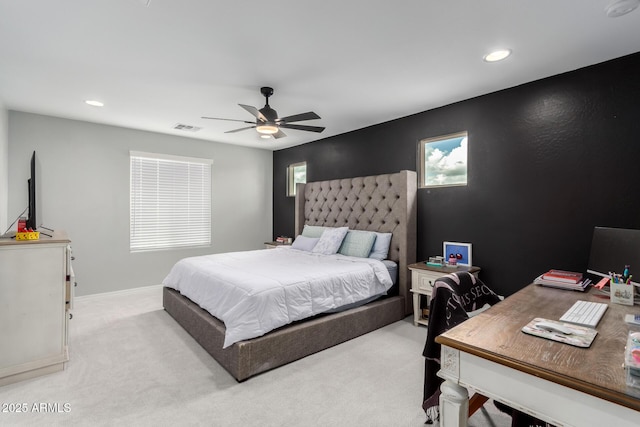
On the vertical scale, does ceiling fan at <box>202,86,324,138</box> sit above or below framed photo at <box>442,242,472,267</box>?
above

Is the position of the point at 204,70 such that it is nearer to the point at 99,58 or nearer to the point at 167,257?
the point at 99,58

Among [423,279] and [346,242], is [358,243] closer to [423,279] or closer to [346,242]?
[346,242]

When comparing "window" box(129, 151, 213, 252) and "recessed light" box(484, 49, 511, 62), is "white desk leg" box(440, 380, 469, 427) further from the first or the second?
"window" box(129, 151, 213, 252)

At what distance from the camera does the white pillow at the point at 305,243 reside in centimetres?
461

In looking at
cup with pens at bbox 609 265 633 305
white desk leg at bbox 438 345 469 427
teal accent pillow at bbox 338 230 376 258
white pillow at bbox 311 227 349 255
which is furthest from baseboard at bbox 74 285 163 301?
cup with pens at bbox 609 265 633 305

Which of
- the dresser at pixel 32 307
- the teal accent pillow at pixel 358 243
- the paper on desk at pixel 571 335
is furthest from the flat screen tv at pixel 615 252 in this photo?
the dresser at pixel 32 307

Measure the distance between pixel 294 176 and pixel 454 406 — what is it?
209 inches

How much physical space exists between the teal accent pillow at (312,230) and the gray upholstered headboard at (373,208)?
183 mm

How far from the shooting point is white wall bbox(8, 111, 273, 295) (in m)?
4.00

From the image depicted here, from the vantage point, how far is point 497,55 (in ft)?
8.16

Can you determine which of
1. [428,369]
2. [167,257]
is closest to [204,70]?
[428,369]

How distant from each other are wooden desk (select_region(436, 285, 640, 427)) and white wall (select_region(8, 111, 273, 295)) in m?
4.97

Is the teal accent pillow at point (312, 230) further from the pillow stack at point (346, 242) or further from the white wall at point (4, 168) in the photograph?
the white wall at point (4, 168)

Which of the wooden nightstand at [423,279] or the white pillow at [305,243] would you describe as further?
the white pillow at [305,243]
